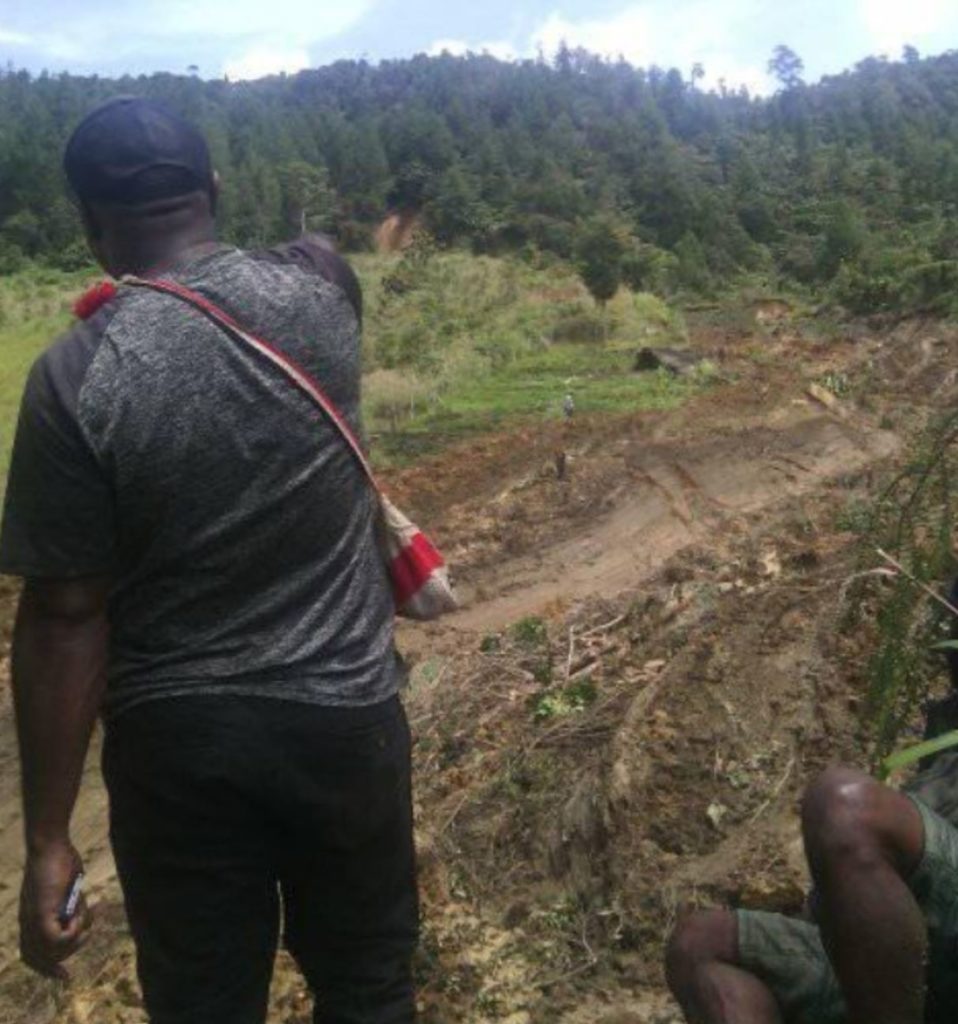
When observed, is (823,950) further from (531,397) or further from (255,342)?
(531,397)

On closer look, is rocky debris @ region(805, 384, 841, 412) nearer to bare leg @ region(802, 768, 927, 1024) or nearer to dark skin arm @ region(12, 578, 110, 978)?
bare leg @ region(802, 768, 927, 1024)

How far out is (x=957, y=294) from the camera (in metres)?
14.5

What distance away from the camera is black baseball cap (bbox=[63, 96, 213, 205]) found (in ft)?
5.12

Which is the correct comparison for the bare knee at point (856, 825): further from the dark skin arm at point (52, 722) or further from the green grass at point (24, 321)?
the green grass at point (24, 321)

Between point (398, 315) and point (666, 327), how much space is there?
5859mm

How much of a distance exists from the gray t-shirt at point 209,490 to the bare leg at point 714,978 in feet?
2.21

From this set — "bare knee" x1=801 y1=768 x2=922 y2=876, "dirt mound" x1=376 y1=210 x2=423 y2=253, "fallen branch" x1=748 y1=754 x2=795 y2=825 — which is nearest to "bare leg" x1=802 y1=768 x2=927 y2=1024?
"bare knee" x1=801 y1=768 x2=922 y2=876

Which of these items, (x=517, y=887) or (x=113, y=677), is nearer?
(x=113, y=677)

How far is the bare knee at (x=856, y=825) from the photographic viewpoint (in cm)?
160

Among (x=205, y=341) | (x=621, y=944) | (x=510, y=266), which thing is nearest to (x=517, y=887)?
(x=621, y=944)

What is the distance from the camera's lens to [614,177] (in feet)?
147

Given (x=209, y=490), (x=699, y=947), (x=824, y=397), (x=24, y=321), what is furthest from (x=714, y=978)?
(x=24, y=321)

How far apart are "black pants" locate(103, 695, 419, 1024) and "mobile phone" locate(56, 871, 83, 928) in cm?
9

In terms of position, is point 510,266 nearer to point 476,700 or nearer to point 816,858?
point 476,700
